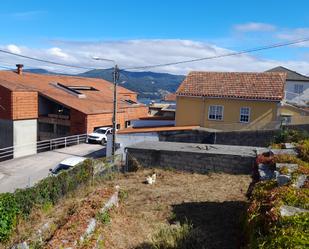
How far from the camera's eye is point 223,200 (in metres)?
10.6

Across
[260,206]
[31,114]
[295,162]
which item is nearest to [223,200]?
[295,162]

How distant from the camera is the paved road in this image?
23.0 metres

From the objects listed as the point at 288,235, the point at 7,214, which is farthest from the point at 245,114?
the point at 288,235

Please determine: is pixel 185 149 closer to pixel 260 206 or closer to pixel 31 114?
pixel 260 206

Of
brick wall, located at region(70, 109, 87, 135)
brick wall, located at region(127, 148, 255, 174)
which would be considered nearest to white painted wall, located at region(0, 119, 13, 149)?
brick wall, located at region(70, 109, 87, 135)

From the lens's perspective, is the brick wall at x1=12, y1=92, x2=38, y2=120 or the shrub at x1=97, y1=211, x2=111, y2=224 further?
the brick wall at x1=12, y1=92, x2=38, y2=120

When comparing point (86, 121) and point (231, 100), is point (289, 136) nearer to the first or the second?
point (231, 100)

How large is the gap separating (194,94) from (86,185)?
17.7 metres

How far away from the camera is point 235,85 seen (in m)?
30.5

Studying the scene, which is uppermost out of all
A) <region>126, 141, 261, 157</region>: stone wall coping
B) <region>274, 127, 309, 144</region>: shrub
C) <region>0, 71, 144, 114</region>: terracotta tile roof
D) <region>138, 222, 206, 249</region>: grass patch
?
<region>0, 71, 144, 114</region>: terracotta tile roof

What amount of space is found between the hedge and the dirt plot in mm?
1748

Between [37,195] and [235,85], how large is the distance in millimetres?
20493

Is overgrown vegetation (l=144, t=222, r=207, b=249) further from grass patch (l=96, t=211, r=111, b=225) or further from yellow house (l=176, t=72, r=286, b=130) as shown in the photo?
yellow house (l=176, t=72, r=286, b=130)

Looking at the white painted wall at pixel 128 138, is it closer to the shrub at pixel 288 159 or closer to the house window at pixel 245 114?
the house window at pixel 245 114
